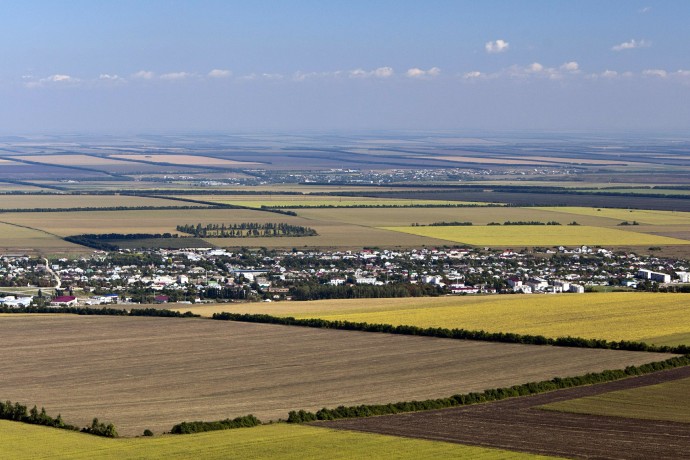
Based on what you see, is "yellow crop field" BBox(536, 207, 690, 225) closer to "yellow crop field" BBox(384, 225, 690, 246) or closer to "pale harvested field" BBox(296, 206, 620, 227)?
"pale harvested field" BBox(296, 206, 620, 227)

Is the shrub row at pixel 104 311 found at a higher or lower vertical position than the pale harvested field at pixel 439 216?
higher

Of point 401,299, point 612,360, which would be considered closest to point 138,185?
point 401,299

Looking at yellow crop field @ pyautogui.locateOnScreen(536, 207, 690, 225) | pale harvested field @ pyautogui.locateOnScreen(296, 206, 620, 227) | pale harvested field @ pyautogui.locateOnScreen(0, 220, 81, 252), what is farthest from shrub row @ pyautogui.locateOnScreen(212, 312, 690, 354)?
yellow crop field @ pyautogui.locateOnScreen(536, 207, 690, 225)

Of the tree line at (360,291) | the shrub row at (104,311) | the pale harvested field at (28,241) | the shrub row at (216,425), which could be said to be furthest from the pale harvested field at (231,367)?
the pale harvested field at (28,241)

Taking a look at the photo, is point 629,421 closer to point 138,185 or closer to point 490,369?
point 490,369

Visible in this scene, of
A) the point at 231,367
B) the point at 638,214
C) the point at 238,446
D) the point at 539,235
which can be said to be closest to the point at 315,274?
the point at 539,235

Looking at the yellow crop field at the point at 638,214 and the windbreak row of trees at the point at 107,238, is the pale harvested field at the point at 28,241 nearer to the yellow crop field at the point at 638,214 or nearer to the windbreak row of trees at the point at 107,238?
the windbreak row of trees at the point at 107,238

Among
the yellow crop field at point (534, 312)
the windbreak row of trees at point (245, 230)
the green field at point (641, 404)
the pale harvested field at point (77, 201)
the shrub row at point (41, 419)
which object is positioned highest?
the green field at point (641, 404)
